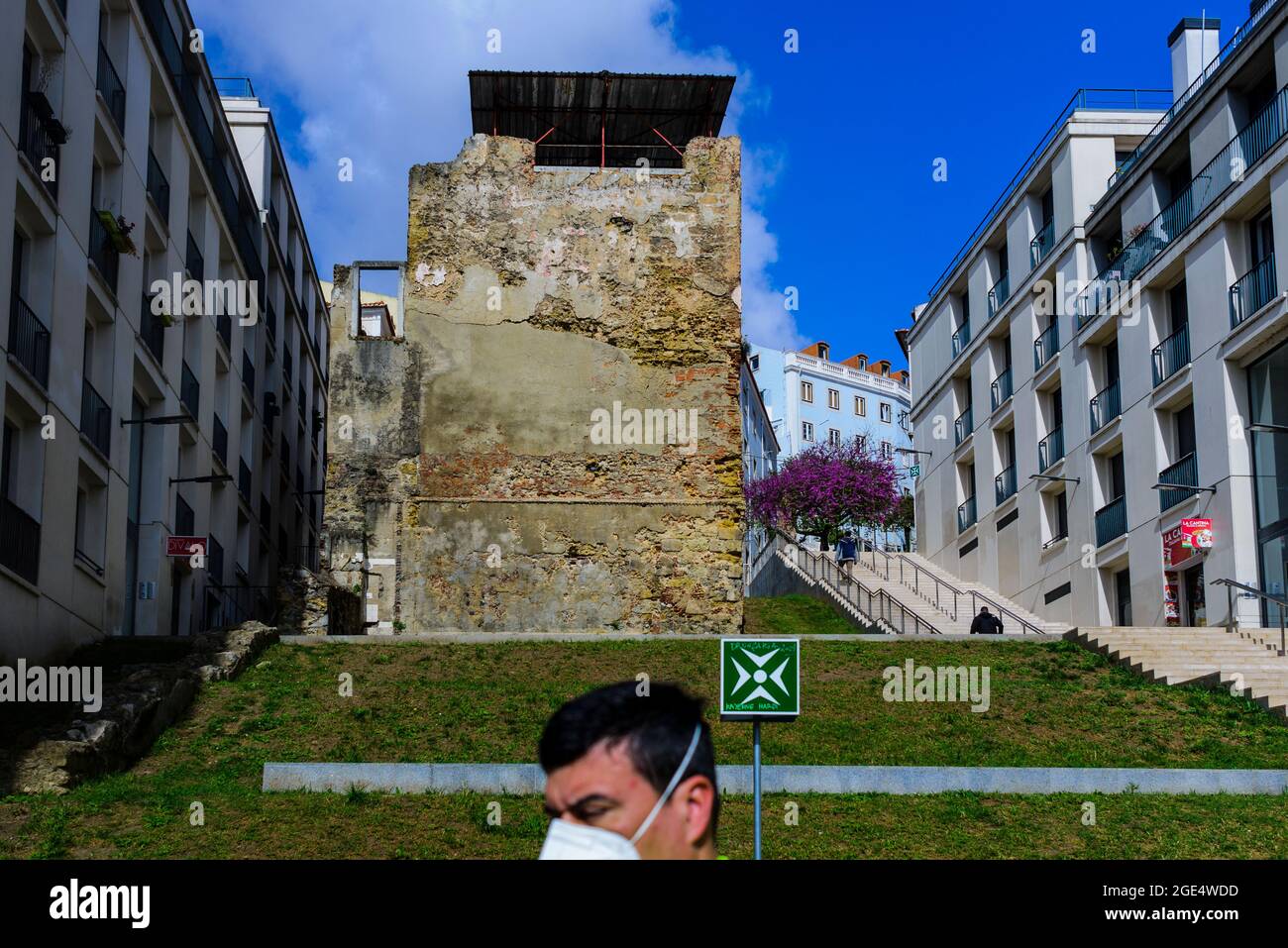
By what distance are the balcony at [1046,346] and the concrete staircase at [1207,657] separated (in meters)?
14.7

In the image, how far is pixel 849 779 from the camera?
52.0 ft

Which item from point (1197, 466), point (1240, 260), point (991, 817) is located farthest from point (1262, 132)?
point (991, 817)

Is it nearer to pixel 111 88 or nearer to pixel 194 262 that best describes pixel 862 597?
pixel 194 262

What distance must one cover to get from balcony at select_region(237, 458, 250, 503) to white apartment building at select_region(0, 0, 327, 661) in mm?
128

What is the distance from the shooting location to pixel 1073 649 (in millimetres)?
24859

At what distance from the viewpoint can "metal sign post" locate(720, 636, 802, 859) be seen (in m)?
10.5

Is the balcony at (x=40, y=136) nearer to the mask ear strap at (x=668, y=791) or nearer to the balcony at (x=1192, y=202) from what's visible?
the mask ear strap at (x=668, y=791)

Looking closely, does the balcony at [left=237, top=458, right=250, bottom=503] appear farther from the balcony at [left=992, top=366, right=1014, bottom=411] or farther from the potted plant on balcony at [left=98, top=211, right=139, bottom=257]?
the balcony at [left=992, top=366, right=1014, bottom=411]

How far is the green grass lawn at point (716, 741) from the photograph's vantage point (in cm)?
1362

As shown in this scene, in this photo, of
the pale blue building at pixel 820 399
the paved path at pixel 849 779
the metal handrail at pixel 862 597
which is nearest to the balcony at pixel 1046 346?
the metal handrail at pixel 862 597

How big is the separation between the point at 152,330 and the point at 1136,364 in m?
22.0

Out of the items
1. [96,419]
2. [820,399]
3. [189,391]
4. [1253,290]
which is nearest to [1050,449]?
[1253,290]

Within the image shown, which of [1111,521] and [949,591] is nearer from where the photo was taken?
[1111,521]

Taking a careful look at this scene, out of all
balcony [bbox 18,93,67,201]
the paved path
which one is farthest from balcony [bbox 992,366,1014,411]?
balcony [bbox 18,93,67,201]
